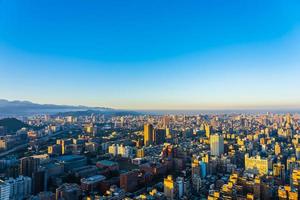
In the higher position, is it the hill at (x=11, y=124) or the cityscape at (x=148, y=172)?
the hill at (x=11, y=124)

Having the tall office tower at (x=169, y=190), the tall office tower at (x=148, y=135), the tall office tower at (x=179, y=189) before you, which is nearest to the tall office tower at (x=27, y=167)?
the tall office tower at (x=169, y=190)

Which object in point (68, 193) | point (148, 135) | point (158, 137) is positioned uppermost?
point (148, 135)

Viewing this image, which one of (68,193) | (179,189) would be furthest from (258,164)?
(68,193)

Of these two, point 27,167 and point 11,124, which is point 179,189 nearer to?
point 27,167

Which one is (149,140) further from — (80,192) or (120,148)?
(80,192)

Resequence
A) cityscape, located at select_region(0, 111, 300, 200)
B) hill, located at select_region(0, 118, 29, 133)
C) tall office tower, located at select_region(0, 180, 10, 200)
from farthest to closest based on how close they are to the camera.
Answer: hill, located at select_region(0, 118, 29, 133)
cityscape, located at select_region(0, 111, 300, 200)
tall office tower, located at select_region(0, 180, 10, 200)

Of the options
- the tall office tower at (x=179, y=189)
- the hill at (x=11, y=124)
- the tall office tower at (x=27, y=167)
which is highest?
the hill at (x=11, y=124)

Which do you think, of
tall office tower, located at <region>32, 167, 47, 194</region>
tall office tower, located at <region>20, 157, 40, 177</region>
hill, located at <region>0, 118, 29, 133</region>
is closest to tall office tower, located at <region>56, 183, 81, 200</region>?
tall office tower, located at <region>32, 167, 47, 194</region>

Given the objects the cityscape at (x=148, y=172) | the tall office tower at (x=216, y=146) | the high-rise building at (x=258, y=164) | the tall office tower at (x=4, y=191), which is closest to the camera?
the tall office tower at (x=4, y=191)

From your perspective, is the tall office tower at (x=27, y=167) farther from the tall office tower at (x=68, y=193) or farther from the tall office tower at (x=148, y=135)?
the tall office tower at (x=148, y=135)

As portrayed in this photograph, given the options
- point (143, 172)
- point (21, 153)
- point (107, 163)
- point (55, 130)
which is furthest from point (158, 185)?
point (55, 130)

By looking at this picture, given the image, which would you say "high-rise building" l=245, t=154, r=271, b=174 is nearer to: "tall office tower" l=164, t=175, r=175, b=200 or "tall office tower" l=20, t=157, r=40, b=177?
"tall office tower" l=164, t=175, r=175, b=200
